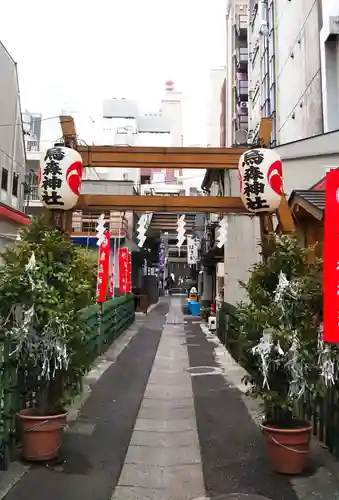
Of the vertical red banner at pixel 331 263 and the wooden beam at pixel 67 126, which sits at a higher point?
the wooden beam at pixel 67 126

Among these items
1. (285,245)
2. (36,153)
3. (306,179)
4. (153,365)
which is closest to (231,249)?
(306,179)

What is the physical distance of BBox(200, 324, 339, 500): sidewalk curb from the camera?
5.32m

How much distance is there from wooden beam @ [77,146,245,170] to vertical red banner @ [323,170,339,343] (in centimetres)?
311

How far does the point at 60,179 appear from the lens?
704cm

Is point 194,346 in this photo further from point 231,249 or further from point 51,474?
point 51,474

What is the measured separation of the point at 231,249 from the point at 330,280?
537 inches

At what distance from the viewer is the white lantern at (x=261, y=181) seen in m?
7.03

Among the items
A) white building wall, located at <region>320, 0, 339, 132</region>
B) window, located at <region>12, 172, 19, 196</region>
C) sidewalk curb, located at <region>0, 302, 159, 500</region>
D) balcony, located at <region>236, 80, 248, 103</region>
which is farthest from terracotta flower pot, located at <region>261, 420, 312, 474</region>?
balcony, located at <region>236, 80, 248, 103</region>

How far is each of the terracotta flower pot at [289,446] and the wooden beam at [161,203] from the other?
143 inches

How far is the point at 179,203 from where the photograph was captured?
7.66 metres

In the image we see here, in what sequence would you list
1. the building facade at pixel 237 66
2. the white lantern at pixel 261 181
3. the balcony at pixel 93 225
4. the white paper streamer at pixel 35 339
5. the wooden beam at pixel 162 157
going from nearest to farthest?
the white paper streamer at pixel 35 339 < the white lantern at pixel 261 181 < the wooden beam at pixel 162 157 < the balcony at pixel 93 225 < the building facade at pixel 237 66

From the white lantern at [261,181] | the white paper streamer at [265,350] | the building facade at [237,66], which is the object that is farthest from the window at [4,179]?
the building facade at [237,66]

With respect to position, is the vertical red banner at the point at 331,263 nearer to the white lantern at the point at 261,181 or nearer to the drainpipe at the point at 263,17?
the white lantern at the point at 261,181

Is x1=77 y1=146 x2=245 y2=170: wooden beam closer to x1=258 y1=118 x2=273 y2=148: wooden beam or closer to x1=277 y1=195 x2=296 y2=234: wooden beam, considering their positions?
x1=258 y1=118 x2=273 y2=148: wooden beam
